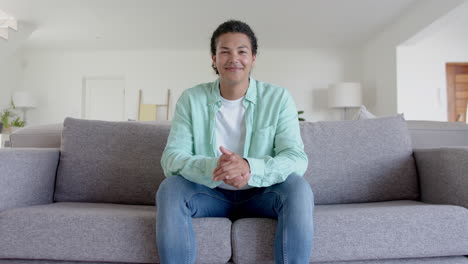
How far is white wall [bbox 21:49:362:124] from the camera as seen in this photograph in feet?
25.4

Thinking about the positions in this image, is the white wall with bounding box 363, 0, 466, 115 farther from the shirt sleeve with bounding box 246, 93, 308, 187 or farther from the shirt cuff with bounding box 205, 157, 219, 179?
the shirt cuff with bounding box 205, 157, 219, 179

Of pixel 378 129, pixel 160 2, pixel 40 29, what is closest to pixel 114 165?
pixel 378 129

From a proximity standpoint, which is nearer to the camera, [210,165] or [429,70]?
[210,165]

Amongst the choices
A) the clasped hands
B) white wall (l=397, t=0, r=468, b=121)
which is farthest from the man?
white wall (l=397, t=0, r=468, b=121)

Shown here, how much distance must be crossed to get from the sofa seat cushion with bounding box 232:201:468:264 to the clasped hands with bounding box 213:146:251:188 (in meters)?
0.18

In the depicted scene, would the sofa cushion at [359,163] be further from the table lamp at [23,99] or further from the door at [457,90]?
the table lamp at [23,99]

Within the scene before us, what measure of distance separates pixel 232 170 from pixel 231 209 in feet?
0.91

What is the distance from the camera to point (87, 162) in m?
1.80

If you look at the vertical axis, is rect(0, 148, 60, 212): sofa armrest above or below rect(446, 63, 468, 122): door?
below

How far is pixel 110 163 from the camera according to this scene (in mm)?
1806

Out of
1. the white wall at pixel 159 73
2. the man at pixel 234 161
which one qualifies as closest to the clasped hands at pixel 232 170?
the man at pixel 234 161

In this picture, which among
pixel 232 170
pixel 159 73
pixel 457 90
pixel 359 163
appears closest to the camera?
pixel 232 170

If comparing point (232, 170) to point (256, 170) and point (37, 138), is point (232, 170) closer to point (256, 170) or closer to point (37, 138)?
point (256, 170)

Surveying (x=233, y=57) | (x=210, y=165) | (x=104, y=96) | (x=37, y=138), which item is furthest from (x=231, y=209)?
(x=104, y=96)
